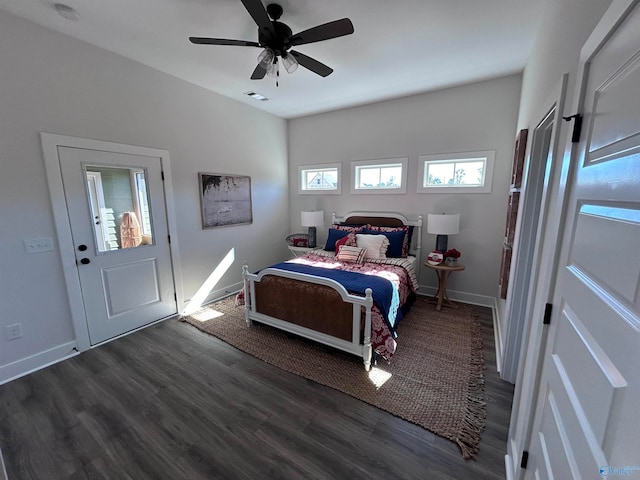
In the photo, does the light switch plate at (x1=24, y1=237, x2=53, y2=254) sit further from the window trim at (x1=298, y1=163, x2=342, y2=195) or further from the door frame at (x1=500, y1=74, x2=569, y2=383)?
the door frame at (x1=500, y1=74, x2=569, y2=383)

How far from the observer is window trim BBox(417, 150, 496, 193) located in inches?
132

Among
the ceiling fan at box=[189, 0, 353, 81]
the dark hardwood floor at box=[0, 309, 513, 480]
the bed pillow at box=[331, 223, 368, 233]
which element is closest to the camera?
the dark hardwood floor at box=[0, 309, 513, 480]

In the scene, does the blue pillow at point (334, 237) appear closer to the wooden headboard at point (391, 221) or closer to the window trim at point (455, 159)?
the wooden headboard at point (391, 221)

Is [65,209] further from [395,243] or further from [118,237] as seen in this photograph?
[395,243]

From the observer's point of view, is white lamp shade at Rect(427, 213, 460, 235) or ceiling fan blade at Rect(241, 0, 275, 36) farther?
white lamp shade at Rect(427, 213, 460, 235)

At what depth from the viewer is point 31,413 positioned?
187 centimetres

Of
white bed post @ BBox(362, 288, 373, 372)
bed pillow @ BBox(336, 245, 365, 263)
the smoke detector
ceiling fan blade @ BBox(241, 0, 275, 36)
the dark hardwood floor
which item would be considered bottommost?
the dark hardwood floor

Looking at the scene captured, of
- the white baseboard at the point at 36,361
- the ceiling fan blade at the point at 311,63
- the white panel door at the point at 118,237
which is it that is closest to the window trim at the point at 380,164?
the ceiling fan blade at the point at 311,63

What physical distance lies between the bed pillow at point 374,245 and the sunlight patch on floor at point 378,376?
1.57 m

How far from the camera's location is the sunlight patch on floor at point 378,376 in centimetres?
215

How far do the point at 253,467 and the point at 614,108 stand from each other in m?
2.24

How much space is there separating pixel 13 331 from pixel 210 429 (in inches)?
79.1

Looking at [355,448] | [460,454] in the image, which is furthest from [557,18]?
[355,448]

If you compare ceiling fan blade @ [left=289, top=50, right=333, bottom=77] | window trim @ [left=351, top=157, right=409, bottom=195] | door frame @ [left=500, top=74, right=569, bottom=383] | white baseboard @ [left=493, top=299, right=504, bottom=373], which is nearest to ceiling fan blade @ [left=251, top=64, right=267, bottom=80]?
ceiling fan blade @ [left=289, top=50, right=333, bottom=77]
